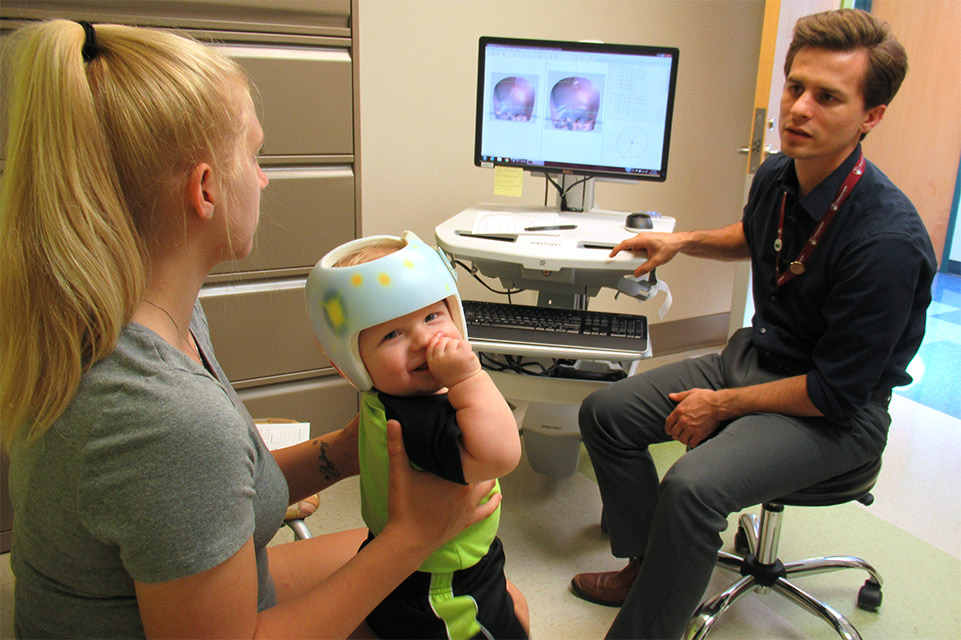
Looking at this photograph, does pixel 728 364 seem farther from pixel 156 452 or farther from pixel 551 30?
pixel 551 30

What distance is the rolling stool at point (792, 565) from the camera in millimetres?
1631

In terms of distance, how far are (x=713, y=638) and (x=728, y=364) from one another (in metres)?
0.69

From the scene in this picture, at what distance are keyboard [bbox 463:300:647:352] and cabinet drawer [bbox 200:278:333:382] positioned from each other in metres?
0.51

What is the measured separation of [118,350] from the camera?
0.78m

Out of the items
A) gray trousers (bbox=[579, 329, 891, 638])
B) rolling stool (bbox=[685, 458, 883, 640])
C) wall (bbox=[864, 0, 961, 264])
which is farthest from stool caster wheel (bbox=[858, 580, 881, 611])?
wall (bbox=[864, 0, 961, 264])

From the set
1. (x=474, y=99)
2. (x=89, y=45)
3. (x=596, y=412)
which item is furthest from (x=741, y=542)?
(x=89, y=45)

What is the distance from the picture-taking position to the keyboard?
1.91 meters

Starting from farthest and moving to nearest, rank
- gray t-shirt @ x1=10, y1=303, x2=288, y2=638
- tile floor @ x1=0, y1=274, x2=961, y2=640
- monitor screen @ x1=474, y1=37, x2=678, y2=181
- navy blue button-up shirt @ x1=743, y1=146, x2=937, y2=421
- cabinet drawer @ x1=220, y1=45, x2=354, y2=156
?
monitor screen @ x1=474, y1=37, x2=678, y2=181 < cabinet drawer @ x1=220, y1=45, x2=354, y2=156 < tile floor @ x1=0, y1=274, x2=961, y2=640 < navy blue button-up shirt @ x1=743, y1=146, x2=937, y2=421 < gray t-shirt @ x1=10, y1=303, x2=288, y2=638

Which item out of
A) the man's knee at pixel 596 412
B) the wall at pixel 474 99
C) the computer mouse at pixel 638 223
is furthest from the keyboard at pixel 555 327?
the wall at pixel 474 99

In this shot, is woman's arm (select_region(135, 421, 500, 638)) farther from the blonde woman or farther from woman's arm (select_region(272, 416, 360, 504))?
woman's arm (select_region(272, 416, 360, 504))

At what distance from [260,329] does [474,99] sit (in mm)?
1354

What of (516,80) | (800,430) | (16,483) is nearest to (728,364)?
(800,430)

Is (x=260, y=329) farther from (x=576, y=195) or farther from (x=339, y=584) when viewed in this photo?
→ (x=339, y=584)

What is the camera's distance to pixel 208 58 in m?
0.85
